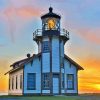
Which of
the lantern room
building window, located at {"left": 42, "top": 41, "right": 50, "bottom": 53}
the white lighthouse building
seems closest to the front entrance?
the white lighthouse building

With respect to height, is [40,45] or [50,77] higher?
[40,45]

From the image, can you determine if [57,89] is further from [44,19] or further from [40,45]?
[44,19]

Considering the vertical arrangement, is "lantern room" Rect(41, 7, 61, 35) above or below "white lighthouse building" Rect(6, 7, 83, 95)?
above

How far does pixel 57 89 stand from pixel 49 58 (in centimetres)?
455

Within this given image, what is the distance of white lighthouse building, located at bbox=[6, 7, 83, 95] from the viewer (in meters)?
46.2

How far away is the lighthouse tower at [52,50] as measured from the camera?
46.4 m

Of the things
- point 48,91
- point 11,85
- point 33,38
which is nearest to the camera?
point 48,91

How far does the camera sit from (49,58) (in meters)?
46.5

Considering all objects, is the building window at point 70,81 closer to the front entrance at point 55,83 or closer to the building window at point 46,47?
the front entrance at point 55,83

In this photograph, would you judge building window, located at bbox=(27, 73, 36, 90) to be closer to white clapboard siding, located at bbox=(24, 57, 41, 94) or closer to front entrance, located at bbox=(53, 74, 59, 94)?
white clapboard siding, located at bbox=(24, 57, 41, 94)

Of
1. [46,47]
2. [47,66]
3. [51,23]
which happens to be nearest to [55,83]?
[47,66]

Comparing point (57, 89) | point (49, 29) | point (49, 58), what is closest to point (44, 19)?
point (49, 29)

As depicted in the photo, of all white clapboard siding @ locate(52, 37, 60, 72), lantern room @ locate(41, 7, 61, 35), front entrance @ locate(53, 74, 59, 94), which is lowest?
front entrance @ locate(53, 74, 59, 94)

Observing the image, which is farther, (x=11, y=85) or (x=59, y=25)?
(x=11, y=85)
